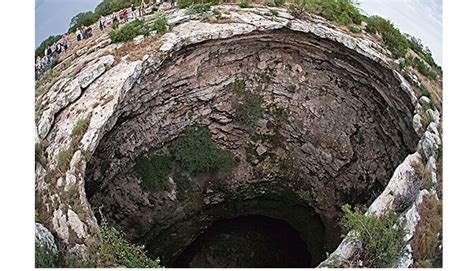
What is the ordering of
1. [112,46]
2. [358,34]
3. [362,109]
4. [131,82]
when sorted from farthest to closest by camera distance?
1. [362,109]
2. [358,34]
3. [112,46]
4. [131,82]

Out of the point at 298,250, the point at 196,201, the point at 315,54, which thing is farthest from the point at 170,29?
the point at 298,250

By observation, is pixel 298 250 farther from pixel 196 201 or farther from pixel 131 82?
pixel 131 82

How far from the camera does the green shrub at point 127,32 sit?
458 inches

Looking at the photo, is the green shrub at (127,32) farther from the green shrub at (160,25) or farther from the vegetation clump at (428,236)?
the vegetation clump at (428,236)

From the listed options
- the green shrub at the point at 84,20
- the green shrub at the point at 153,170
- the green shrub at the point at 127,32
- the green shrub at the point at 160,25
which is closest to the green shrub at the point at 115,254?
the green shrub at the point at 127,32

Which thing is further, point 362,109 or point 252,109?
point 252,109

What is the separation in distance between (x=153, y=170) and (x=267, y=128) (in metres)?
3.62

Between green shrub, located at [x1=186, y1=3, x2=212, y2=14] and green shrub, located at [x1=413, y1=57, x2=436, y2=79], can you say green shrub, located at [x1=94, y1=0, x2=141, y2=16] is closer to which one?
green shrub, located at [x1=186, y1=3, x2=212, y2=14]


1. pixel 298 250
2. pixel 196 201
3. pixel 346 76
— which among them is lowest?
pixel 298 250

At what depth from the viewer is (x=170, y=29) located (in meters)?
11.9

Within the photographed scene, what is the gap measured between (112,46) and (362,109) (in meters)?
6.74

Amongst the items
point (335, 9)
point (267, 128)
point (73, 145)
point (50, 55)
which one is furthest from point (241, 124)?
point (73, 145)

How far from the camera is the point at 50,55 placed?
1162 centimetres

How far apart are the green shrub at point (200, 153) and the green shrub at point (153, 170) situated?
39 centimetres
